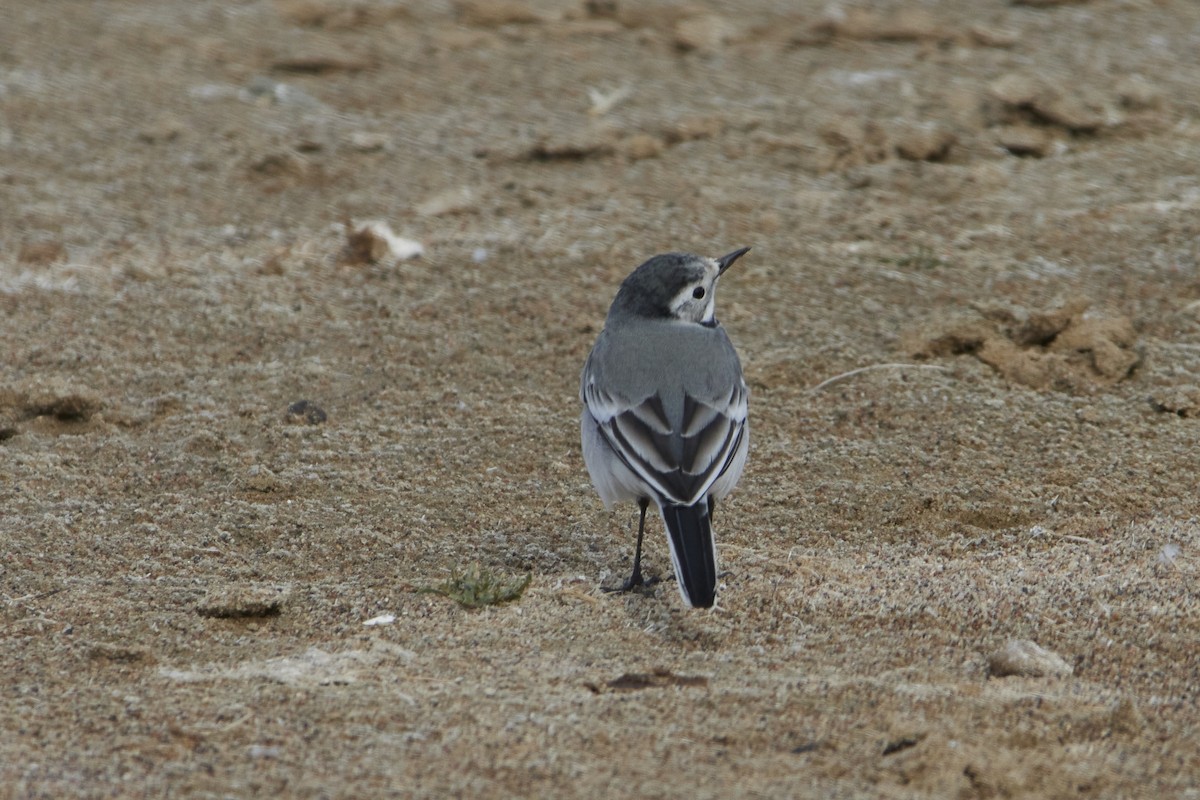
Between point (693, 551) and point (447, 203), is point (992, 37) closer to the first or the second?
point (447, 203)

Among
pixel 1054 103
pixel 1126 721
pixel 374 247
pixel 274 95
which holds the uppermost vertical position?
pixel 1054 103

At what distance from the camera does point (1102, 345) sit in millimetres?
6441

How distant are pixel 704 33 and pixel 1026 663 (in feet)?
22.3

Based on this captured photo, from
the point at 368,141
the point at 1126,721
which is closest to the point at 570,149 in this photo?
the point at 368,141

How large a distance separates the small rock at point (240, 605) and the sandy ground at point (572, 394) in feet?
0.09

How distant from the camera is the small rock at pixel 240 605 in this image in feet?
15.7

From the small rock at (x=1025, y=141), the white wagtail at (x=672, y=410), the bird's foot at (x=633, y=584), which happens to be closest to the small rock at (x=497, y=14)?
the small rock at (x=1025, y=141)

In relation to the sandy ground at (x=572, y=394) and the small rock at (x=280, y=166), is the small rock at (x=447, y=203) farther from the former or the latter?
the small rock at (x=280, y=166)

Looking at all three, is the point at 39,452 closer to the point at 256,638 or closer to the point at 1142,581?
the point at 256,638

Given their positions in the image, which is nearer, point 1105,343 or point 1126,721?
point 1126,721

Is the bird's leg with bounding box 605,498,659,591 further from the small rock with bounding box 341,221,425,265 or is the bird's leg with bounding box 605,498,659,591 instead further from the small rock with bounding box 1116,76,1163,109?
the small rock with bounding box 1116,76,1163,109

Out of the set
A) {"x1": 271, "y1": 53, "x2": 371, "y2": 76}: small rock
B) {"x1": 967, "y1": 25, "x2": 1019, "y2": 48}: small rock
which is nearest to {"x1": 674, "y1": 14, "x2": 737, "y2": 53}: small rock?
{"x1": 967, "y1": 25, "x2": 1019, "y2": 48}: small rock

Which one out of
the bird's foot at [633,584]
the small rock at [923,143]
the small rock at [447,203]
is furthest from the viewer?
the small rock at [923,143]

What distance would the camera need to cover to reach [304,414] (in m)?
6.25
